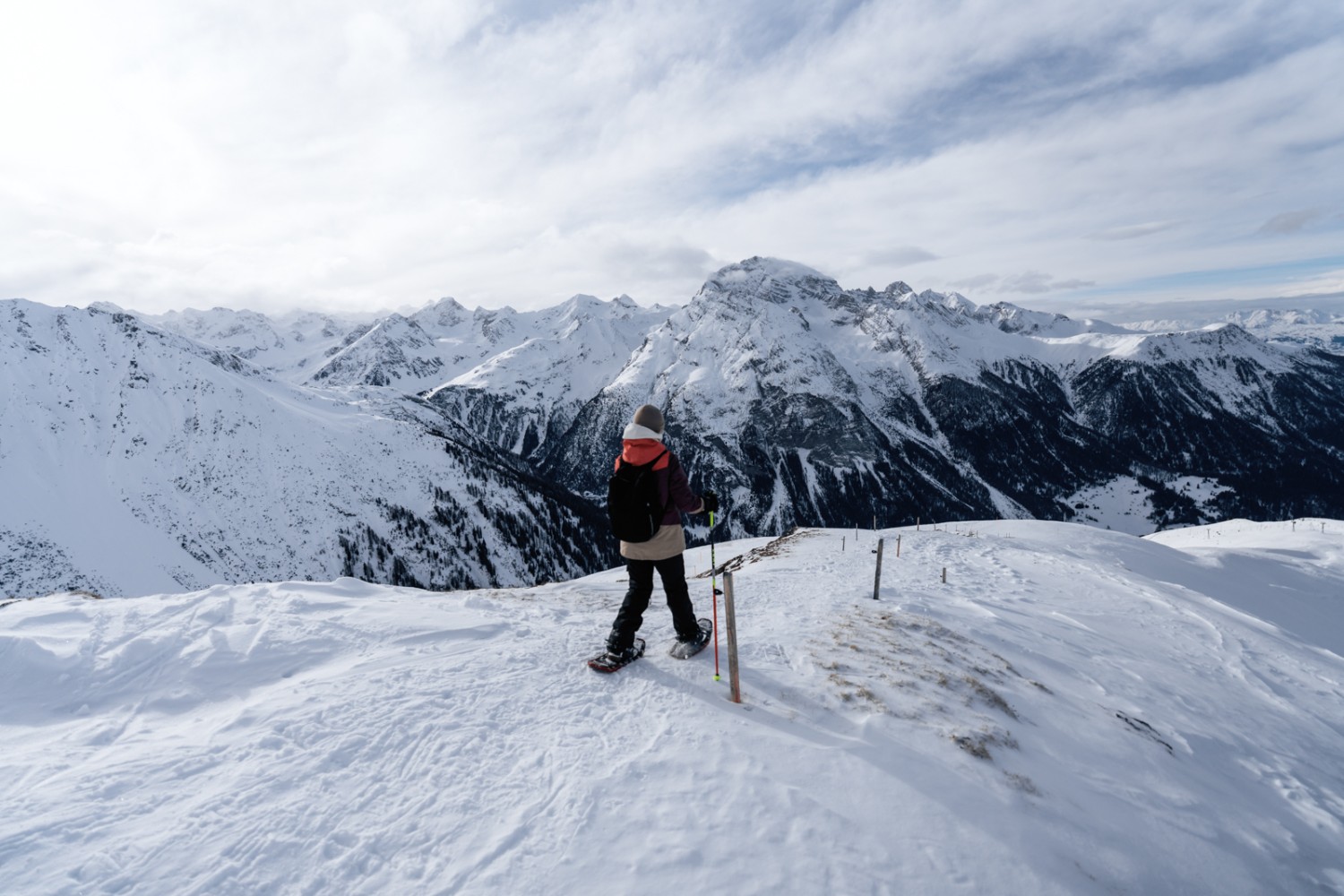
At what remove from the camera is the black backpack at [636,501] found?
6992 millimetres

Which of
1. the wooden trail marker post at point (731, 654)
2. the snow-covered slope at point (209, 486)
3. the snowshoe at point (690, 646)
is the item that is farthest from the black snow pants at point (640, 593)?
the snow-covered slope at point (209, 486)

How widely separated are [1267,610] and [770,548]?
1994cm

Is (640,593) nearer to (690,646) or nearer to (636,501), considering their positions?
(690,646)

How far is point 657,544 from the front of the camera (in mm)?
7375

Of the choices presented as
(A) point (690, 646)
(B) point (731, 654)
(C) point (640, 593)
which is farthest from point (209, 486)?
(B) point (731, 654)

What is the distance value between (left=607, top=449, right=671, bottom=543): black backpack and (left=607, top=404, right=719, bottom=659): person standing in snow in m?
0.08

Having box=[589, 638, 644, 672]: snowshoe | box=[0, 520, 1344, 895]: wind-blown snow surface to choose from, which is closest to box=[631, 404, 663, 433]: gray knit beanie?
box=[589, 638, 644, 672]: snowshoe

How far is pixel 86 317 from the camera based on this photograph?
112812 millimetres

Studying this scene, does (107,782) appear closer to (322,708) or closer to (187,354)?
(322,708)

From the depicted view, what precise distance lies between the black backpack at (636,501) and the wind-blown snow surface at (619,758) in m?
1.93

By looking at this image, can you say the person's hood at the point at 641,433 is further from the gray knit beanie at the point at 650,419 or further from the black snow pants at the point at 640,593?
the black snow pants at the point at 640,593

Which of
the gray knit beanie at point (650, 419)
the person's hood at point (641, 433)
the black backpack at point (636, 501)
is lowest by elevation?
the black backpack at point (636, 501)

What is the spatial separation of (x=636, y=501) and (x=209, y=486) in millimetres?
108272

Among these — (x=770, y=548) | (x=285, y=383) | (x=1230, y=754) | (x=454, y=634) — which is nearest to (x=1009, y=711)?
(x=1230, y=754)
